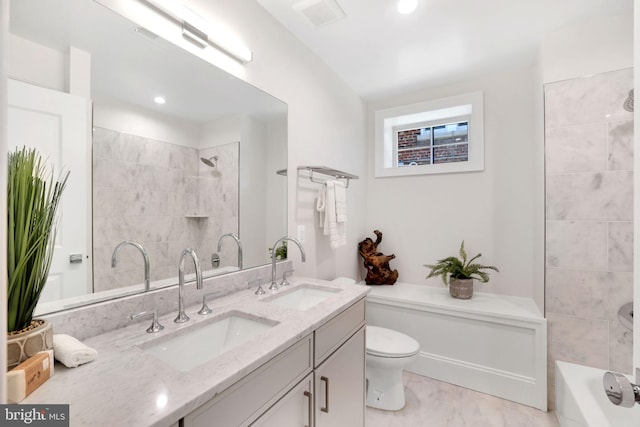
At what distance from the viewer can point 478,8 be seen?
1.68 m

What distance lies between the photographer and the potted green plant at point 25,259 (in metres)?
0.62

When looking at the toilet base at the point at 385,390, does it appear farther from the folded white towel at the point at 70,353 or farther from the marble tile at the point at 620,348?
the folded white towel at the point at 70,353

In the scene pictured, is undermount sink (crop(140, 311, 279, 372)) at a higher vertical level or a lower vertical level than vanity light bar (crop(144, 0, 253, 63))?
lower

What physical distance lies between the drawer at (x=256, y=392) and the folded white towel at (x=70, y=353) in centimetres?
33

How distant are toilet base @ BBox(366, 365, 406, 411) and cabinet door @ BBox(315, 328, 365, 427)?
0.42 m

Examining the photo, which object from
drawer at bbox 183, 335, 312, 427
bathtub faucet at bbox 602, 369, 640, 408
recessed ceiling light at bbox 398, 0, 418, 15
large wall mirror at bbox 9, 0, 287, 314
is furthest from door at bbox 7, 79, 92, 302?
recessed ceiling light at bbox 398, 0, 418, 15

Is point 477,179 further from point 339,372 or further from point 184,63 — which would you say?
point 184,63

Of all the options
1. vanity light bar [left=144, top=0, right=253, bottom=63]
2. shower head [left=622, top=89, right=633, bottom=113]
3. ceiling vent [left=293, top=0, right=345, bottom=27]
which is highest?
ceiling vent [left=293, top=0, right=345, bottom=27]

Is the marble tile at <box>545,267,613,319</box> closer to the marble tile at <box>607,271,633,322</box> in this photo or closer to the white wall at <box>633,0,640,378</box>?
the marble tile at <box>607,271,633,322</box>

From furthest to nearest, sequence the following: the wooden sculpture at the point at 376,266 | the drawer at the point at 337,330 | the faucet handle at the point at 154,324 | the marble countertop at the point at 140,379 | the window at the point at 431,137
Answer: the wooden sculpture at the point at 376,266, the window at the point at 431,137, the drawer at the point at 337,330, the faucet handle at the point at 154,324, the marble countertop at the point at 140,379

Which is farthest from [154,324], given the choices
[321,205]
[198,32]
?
[321,205]

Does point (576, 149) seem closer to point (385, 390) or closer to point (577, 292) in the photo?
point (577, 292)

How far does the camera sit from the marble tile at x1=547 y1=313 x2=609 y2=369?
1.75 metres

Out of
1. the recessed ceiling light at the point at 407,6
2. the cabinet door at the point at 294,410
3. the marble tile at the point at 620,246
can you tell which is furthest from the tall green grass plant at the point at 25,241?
the marble tile at the point at 620,246
